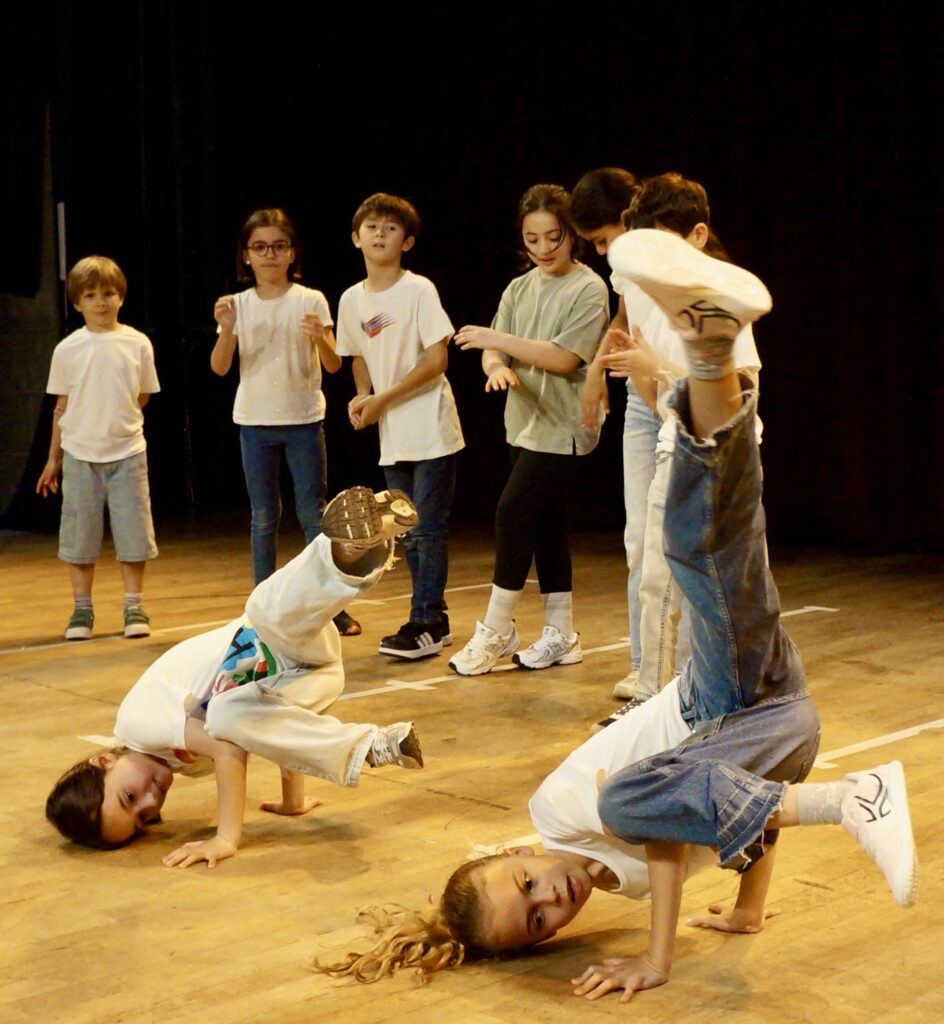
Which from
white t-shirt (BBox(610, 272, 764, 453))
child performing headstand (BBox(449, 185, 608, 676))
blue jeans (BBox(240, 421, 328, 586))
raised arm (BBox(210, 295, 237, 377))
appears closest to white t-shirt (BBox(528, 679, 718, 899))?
white t-shirt (BBox(610, 272, 764, 453))

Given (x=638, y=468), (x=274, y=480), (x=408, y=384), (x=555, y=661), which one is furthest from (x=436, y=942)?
(x=274, y=480)

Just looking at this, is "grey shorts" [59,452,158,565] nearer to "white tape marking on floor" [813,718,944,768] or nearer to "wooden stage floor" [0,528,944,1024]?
"wooden stage floor" [0,528,944,1024]

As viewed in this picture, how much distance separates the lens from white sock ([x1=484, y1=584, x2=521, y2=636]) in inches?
149

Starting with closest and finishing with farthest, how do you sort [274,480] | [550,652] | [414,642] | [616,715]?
[616,715] < [550,652] < [414,642] < [274,480]

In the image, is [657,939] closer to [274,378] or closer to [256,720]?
[256,720]

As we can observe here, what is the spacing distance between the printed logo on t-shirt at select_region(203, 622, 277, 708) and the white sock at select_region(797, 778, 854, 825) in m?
1.01

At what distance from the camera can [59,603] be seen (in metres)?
5.03

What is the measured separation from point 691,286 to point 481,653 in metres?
2.33

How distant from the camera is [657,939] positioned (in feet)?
6.06

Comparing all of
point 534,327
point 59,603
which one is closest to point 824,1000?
point 534,327

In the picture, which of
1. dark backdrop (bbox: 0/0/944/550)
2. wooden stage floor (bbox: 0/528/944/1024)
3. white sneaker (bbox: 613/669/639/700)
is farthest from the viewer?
dark backdrop (bbox: 0/0/944/550)

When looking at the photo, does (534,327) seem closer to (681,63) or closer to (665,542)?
(665,542)

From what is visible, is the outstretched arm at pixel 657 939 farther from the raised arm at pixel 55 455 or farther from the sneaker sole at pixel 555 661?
the raised arm at pixel 55 455

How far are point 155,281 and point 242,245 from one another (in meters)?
3.74
